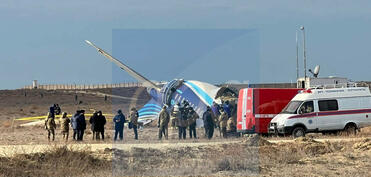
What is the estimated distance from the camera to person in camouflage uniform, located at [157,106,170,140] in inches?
804

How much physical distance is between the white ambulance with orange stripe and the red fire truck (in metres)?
0.71

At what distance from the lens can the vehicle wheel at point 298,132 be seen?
28.9 meters

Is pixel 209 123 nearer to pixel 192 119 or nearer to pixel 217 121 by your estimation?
pixel 217 121

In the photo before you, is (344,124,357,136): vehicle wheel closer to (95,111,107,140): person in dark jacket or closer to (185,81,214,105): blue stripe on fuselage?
(185,81,214,105): blue stripe on fuselage

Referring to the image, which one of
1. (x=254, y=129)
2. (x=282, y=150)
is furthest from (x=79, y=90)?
(x=282, y=150)

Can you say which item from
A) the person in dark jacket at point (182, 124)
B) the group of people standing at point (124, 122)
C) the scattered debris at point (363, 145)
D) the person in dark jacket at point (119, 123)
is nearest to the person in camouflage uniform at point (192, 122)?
the person in dark jacket at point (182, 124)

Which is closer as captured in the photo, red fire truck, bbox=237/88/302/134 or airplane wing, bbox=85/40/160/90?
airplane wing, bbox=85/40/160/90

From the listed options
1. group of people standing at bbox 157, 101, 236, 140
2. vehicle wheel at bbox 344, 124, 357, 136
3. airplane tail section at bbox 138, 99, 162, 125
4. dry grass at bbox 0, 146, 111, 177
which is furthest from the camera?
vehicle wheel at bbox 344, 124, 357, 136

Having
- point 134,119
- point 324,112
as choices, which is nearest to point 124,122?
point 134,119

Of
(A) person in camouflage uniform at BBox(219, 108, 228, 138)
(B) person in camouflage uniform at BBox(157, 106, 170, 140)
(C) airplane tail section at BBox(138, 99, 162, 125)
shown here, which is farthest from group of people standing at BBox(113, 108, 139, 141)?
(A) person in camouflage uniform at BBox(219, 108, 228, 138)

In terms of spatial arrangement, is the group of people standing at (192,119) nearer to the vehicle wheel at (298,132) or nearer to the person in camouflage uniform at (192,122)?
the person in camouflage uniform at (192,122)

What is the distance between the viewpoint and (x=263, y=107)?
2989 cm

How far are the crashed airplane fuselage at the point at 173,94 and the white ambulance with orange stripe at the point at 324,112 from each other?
224 inches

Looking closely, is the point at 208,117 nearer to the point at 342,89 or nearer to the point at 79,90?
the point at 342,89
